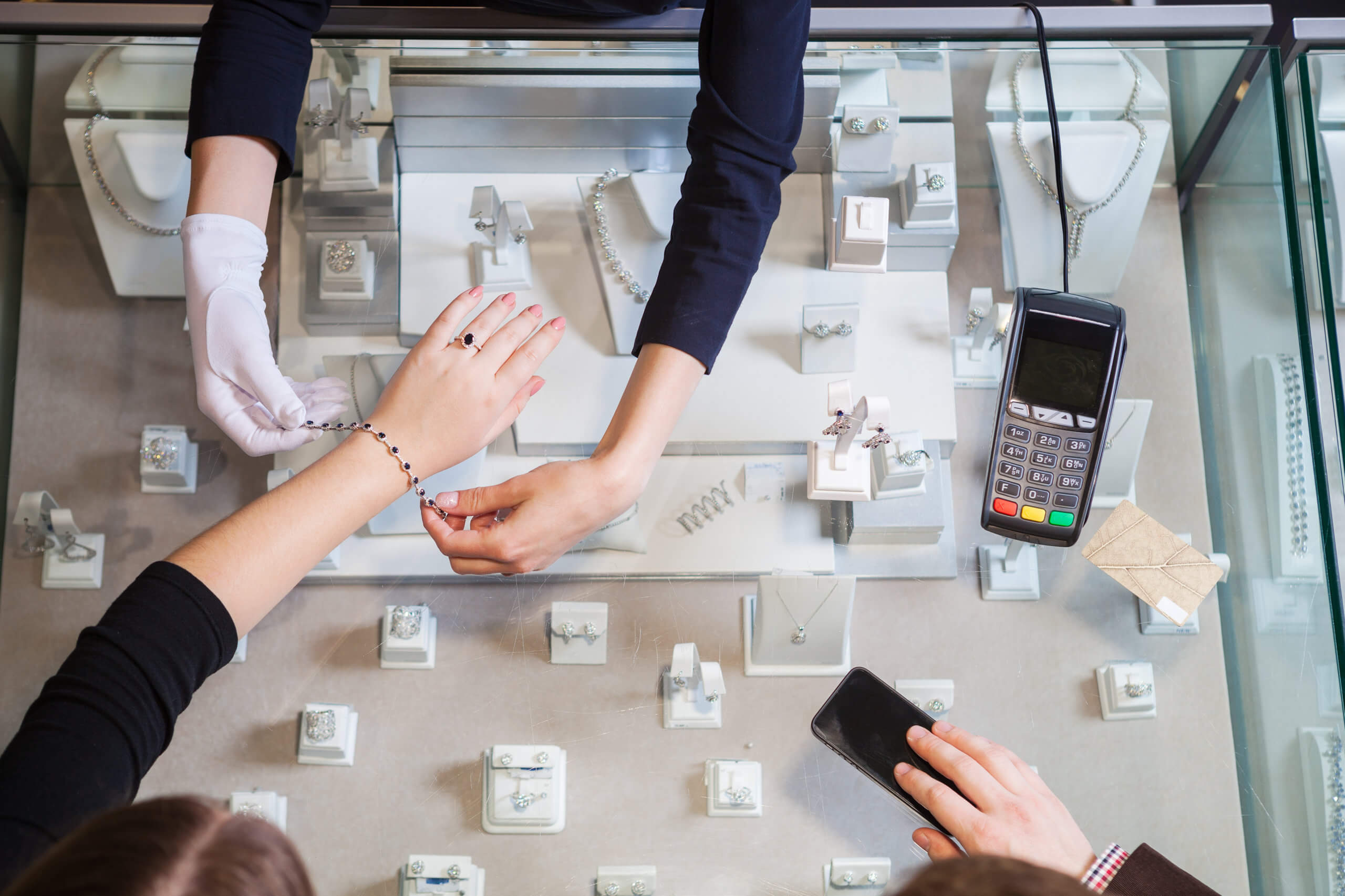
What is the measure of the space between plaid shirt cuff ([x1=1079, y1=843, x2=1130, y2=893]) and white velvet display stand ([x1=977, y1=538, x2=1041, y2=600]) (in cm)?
22

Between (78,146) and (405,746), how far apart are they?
71 cm

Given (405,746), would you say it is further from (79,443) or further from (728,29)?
(728,29)

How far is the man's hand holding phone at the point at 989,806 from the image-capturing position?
0.71m

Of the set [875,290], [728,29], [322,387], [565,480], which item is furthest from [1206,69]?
[322,387]

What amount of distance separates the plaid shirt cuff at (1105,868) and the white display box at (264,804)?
2.11 feet

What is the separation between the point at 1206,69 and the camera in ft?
3.24

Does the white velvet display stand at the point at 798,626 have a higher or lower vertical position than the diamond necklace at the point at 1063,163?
lower

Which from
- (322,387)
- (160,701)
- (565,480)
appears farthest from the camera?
(322,387)

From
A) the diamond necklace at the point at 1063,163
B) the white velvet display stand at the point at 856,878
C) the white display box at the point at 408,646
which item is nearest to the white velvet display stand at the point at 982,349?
the diamond necklace at the point at 1063,163

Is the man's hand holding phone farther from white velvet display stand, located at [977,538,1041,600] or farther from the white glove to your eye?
the white glove

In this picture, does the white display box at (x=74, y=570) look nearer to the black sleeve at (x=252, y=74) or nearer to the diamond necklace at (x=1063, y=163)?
the black sleeve at (x=252, y=74)

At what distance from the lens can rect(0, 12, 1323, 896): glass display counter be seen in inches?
32.2

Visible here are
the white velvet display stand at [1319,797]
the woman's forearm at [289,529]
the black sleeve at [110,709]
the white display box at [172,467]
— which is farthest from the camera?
the white display box at [172,467]

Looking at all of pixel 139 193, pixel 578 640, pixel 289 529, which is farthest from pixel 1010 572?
pixel 139 193
